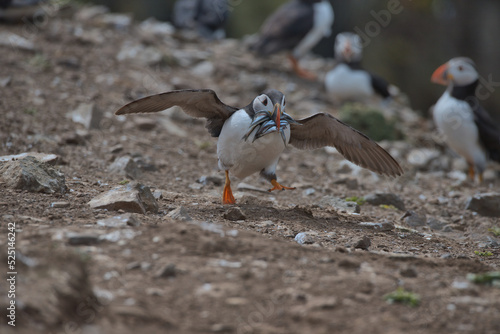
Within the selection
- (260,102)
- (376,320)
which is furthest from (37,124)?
(376,320)

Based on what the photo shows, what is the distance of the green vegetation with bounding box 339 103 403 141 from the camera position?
30.9ft

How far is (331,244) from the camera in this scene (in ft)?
14.5

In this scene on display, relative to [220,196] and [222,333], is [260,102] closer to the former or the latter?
[220,196]

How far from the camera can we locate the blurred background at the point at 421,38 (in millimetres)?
16594

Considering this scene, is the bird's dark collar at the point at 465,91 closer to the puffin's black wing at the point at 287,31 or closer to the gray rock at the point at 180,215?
the puffin's black wing at the point at 287,31

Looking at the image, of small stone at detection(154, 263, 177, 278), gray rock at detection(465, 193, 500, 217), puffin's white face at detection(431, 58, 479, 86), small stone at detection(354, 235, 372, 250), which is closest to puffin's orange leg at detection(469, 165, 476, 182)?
puffin's white face at detection(431, 58, 479, 86)

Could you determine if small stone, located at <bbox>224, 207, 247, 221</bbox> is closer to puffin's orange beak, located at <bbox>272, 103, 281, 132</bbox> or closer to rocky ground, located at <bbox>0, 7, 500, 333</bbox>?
rocky ground, located at <bbox>0, 7, 500, 333</bbox>

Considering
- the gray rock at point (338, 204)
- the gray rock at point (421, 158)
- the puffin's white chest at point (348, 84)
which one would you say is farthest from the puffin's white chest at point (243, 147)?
the puffin's white chest at point (348, 84)

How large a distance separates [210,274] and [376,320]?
0.91m

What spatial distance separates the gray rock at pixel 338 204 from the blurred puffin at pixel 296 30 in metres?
6.73

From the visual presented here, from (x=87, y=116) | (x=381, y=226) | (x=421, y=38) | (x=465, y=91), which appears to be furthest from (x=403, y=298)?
(x=421, y=38)

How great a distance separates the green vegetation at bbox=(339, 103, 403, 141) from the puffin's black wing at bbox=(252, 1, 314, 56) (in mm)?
3145

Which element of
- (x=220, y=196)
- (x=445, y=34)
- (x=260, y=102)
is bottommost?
(x=220, y=196)

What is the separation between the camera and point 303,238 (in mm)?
4441
